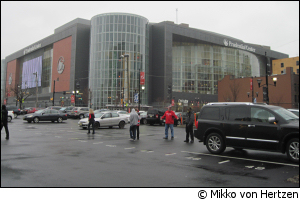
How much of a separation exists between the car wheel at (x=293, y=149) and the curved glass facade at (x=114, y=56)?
2383 inches

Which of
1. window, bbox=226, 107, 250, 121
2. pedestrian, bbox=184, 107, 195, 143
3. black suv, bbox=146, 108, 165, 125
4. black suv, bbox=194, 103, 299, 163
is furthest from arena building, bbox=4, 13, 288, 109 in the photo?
window, bbox=226, 107, 250, 121

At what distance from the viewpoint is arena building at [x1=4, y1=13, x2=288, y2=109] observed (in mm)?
69188

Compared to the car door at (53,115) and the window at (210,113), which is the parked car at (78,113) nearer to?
the car door at (53,115)

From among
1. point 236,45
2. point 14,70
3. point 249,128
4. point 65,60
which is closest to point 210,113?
point 249,128

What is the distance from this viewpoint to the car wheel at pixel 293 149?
7.81 meters

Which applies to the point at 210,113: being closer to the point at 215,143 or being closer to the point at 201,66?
the point at 215,143

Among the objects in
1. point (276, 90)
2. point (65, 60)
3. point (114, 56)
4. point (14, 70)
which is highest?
point (14, 70)

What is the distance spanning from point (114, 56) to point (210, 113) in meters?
61.4

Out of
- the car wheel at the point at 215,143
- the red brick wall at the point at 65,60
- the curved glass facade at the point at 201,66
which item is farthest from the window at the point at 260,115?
the red brick wall at the point at 65,60

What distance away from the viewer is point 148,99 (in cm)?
7400

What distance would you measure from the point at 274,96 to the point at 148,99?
3325cm

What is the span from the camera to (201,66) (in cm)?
8306

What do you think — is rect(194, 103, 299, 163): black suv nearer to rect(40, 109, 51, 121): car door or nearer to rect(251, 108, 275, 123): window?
rect(251, 108, 275, 123): window

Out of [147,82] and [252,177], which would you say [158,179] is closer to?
[252,177]
